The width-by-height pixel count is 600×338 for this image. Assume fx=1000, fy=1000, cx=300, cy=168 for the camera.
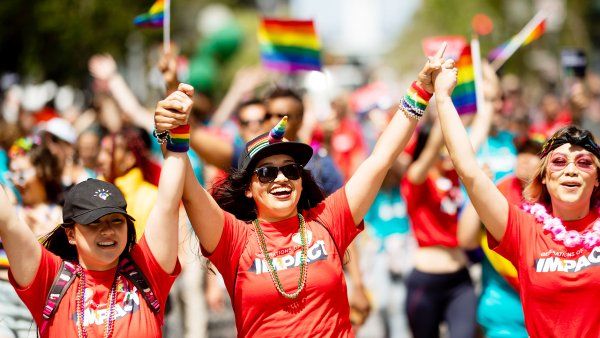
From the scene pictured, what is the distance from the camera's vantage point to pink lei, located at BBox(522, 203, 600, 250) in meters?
4.75

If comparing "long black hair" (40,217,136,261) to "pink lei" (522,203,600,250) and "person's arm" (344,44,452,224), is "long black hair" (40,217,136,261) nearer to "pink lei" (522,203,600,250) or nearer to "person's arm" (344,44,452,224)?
"person's arm" (344,44,452,224)

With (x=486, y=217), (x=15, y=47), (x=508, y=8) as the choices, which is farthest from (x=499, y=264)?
(x=508, y=8)

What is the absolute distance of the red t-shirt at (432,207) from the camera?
7320mm

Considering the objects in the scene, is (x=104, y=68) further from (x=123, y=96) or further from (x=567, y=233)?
(x=567, y=233)

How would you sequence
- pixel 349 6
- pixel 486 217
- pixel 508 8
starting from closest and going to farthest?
pixel 486 217
pixel 508 8
pixel 349 6

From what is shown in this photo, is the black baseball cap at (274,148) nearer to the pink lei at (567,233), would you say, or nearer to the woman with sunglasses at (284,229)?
the woman with sunglasses at (284,229)

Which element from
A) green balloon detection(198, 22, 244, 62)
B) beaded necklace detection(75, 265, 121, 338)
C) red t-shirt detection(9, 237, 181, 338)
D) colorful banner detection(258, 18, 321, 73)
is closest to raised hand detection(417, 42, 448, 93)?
red t-shirt detection(9, 237, 181, 338)

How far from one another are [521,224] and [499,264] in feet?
4.79

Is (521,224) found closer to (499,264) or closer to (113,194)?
(499,264)

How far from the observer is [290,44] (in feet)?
25.2

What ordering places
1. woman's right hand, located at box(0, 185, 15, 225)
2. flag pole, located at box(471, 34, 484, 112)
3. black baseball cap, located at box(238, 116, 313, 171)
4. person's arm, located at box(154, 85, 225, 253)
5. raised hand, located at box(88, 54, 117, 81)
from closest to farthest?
woman's right hand, located at box(0, 185, 15, 225), person's arm, located at box(154, 85, 225, 253), black baseball cap, located at box(238, 116, 313, 171), flag pole, located at box(471, 34, 484, 112), raised hand, located at box(88, 54, 117, 81)

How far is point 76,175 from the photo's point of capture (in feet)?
25.1

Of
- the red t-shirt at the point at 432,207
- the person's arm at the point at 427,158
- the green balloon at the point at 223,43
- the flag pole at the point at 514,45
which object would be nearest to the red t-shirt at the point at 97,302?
the person's arm at the point at 427,158

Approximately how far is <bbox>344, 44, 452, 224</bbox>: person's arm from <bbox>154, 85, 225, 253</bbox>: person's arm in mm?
681
